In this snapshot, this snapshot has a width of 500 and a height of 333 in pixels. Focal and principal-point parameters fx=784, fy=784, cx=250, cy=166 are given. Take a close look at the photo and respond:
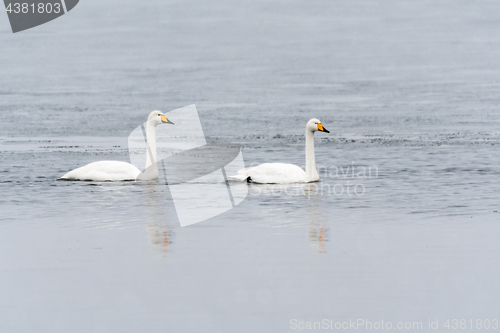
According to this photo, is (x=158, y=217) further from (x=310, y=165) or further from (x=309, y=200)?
(x=310, y=165)

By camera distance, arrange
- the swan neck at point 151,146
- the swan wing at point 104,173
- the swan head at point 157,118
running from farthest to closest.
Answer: the swan head at point 157,118, the swan neck at point 151,146, the swan wing at point 104,173

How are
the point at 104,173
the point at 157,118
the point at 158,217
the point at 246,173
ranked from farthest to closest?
1. the point at 157,118
2. the point at 246,173
3. the point at 104,173
4. the point at 158,217

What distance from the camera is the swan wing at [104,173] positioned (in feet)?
41.7

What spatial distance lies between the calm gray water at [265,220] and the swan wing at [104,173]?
21 centimetres

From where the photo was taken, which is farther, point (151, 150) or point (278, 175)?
point (151, 150)

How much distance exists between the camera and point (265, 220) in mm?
9141

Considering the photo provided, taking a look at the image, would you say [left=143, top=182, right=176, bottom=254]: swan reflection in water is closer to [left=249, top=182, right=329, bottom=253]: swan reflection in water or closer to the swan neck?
the swan neck

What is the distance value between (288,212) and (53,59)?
134ft

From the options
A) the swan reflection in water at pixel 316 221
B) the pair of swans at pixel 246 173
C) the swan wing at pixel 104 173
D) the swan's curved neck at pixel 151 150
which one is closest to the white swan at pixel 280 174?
the pair of swans at pixel 246 173

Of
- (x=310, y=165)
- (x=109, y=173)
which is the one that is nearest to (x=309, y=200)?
(x=310, y=165)

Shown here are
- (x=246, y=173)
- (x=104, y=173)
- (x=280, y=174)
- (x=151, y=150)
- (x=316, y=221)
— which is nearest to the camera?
(x=316, y=221)

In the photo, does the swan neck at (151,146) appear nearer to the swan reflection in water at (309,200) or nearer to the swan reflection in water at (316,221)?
Answer: the swan reflection in water at (309,200)

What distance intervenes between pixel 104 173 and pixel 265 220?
4.40 meters

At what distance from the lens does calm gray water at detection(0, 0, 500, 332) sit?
565 cm
